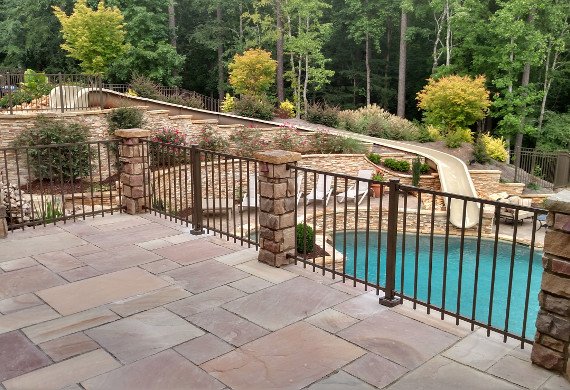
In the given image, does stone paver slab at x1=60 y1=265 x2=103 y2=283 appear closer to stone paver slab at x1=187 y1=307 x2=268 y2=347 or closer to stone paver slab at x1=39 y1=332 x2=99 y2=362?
stone paver slab at x1=39 y1=332 x2=99 y2=362

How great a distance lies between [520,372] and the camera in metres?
3.53

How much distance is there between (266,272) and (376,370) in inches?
83.9

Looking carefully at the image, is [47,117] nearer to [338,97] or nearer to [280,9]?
[280,9]

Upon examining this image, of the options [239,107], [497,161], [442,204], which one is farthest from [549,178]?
[239,107]

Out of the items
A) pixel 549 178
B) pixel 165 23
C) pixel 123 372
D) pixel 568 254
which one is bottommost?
pixel 549 178

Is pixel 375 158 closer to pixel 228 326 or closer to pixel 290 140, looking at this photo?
pixel 290 140

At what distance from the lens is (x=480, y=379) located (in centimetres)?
344

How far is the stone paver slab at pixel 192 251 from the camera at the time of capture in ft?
19.5

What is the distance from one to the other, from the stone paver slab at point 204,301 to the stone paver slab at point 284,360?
0.81 m

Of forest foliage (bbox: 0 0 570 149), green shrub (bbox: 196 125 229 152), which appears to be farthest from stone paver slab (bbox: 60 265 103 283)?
forest foliage (bbox: 0 0 570 149)

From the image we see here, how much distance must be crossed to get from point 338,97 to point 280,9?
29.2ft

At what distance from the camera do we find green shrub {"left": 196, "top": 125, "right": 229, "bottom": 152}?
14.8 metres

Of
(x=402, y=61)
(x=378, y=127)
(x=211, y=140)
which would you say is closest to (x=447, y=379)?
(x=211, y=140)

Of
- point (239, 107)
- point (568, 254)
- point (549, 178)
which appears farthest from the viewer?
point (549, 178)
